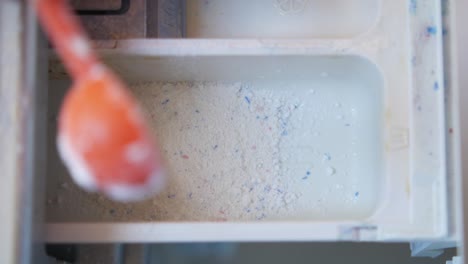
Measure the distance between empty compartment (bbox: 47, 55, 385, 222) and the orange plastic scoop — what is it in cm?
56

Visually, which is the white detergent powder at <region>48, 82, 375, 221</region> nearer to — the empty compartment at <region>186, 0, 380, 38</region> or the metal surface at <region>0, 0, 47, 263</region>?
the empty compartment at <region>186, 0, 380, 38</region>

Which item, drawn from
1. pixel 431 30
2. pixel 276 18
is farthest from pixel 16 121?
pixel 431 30

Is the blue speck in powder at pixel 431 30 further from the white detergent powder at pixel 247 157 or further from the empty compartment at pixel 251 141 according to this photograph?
the white detergent powder at pixel 247 157

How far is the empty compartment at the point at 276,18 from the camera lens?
114cm

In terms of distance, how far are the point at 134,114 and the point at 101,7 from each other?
→ 627 millimetres

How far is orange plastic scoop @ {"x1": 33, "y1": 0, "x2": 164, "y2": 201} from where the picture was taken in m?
0.42

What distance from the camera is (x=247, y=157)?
109cm

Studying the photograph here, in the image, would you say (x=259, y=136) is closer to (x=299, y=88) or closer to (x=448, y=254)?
(x=299, y=88)

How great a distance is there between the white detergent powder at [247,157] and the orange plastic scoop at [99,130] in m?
0.63

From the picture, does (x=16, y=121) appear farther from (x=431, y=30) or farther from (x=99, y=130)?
(x=431, y=30)

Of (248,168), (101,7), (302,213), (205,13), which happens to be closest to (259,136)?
(248,168)

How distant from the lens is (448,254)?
1.15 m

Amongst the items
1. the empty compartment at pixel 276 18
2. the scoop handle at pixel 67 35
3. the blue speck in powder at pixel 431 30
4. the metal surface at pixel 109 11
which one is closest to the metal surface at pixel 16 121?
the metal surface at pixel 109 11

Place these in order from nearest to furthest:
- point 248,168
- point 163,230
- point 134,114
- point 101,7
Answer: point 134,114
point 163,230
point 101,7
point 248,168
